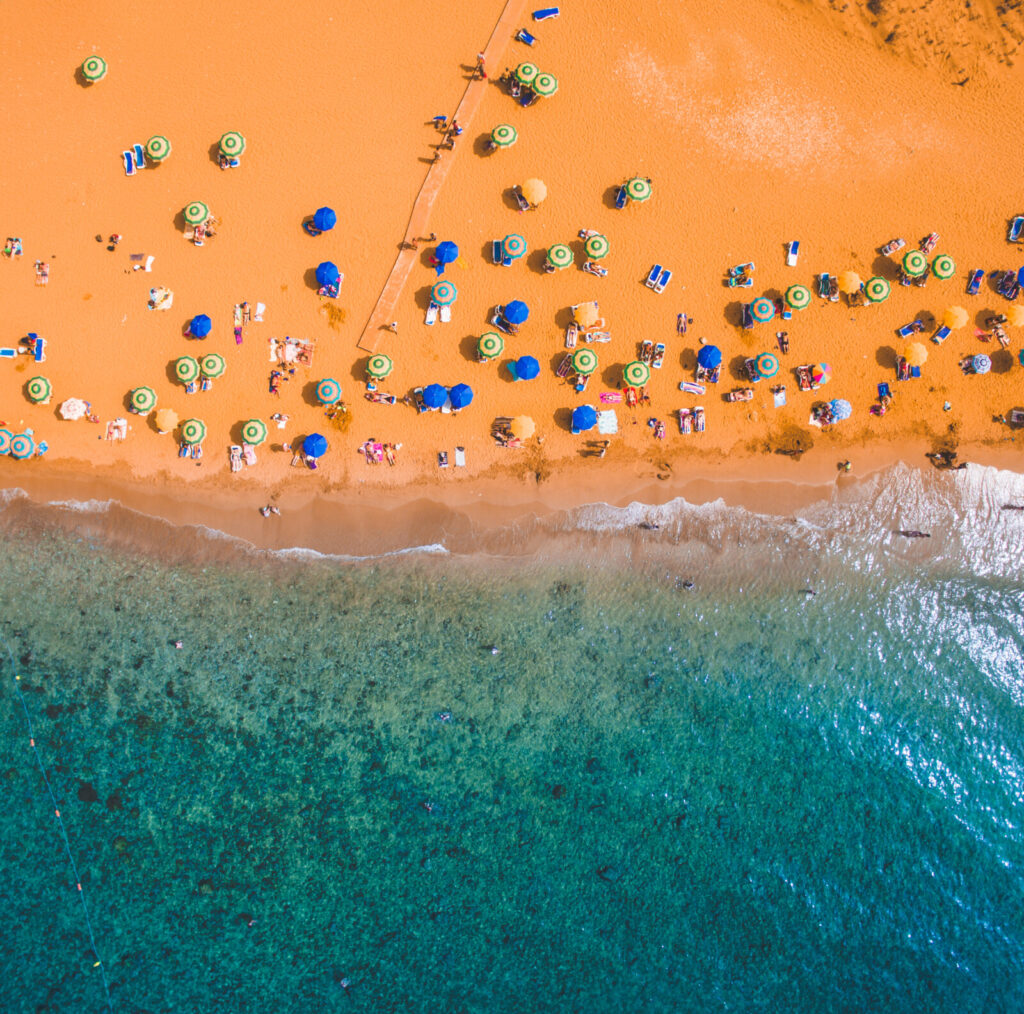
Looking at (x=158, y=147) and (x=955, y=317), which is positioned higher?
(x=158, y=147)

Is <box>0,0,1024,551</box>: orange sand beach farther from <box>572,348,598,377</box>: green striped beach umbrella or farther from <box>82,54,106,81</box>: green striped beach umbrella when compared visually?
<box>572,348,598,377</box>: green striped beach umbrella

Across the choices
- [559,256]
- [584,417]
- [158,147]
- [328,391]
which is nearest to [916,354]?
[584,417]

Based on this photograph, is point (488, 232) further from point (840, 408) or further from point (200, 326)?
point (840, 408)

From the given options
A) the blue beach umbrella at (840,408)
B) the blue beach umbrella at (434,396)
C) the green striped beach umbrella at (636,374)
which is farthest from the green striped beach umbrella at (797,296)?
the blue beach umbrella at (434,396)

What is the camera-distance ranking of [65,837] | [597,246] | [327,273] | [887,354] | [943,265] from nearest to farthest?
[65,837], [327,273], [597,246], [943,265], [887,354]

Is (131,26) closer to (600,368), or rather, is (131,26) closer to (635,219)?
(635,219)

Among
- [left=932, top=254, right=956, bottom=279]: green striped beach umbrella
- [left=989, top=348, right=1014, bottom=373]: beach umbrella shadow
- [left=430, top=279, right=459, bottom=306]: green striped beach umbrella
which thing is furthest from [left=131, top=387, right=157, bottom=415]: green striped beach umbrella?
[left=989, top=348, right=1014, bottom=373]: beach umbrella shadow

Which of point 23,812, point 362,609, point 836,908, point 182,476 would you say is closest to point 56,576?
point 182,476
